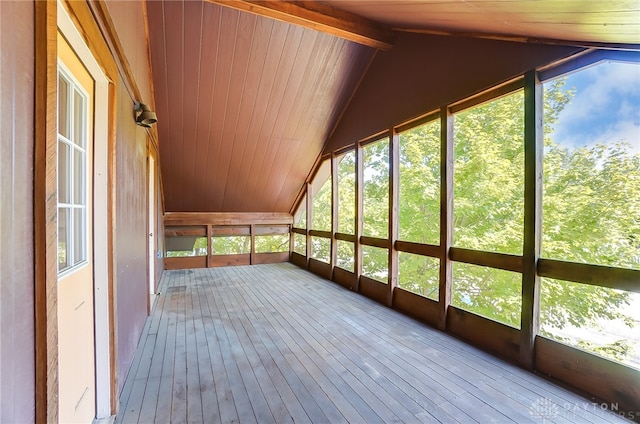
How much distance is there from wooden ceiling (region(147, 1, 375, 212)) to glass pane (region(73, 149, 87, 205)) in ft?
8.39

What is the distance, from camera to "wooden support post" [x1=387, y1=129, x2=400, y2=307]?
4035 millimetres

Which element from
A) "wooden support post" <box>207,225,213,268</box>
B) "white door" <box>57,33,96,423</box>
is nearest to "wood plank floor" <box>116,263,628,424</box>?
"white door" <box>57,33,96,423</box>

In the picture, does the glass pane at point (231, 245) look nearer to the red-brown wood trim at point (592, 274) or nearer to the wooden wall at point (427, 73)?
the wooden wall at point (427, 73)

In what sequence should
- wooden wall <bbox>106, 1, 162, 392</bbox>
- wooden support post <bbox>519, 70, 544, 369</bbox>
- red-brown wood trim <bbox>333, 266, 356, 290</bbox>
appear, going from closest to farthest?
wooden wall <bbox>106, 1, 162, 392</bbox> < wooden support post <bbox>519, 70, 544, 369</bbox> < red-brown wood trim <bbox>333, 266, 356, 290</bbox>

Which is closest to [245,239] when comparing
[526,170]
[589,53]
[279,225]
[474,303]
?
[279,225]

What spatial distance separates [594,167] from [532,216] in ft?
4.60

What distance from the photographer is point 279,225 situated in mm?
7648

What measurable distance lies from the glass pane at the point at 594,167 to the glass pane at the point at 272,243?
572 centimetres

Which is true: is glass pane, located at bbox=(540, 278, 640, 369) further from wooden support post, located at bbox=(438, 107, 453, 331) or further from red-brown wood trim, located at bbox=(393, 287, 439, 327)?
red-brown wood trim, located at bbox=(393, 287, 439, 327)

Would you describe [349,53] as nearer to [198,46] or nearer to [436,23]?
[436,23]

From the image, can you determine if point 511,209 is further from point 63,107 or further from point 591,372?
point 63,107

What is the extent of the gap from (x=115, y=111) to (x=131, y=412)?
6.52 feet

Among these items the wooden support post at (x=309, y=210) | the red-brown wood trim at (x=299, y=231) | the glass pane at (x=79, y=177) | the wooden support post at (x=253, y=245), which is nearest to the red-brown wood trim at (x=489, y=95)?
the glass pane at (x=79, y=177)

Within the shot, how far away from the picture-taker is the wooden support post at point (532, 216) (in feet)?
8.01
